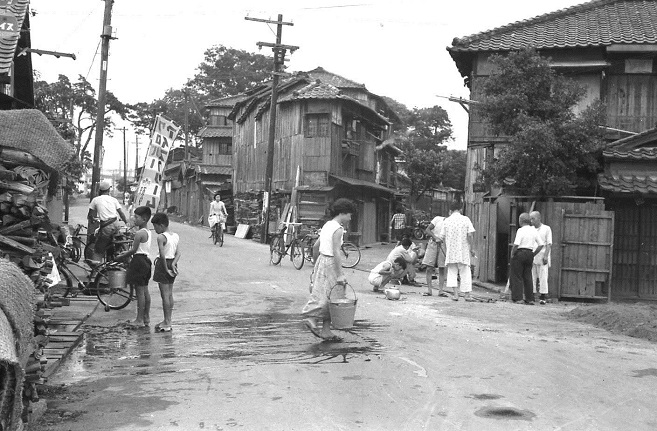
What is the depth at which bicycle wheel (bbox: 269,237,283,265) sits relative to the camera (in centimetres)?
2152

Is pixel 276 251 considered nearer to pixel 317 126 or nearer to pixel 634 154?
pixel 634 154

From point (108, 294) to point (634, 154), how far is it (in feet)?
39.3

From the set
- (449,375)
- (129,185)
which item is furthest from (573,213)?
(129,185)

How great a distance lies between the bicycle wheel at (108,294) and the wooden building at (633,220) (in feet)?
35.5

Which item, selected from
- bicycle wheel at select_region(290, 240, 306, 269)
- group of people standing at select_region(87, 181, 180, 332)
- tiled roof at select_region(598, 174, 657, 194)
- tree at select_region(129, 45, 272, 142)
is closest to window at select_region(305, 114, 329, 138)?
bicycle wheel at select_region(290, 240, 306, 269)

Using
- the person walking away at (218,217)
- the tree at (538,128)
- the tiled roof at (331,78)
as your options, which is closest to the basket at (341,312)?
the tree at (538,128)

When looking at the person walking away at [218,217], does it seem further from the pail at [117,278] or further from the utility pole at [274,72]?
the pail at [117,278]

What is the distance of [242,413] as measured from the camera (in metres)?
6.31

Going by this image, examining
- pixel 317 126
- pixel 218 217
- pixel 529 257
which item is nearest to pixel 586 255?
pixel 529 257

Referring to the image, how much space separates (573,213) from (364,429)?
1178cm

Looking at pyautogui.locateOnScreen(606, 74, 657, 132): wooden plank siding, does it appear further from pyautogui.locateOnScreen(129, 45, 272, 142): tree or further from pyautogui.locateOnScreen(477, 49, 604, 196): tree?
pyautogui.locateOnScreen(129, 45, 272, 142): tree

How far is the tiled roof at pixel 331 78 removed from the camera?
4174 centimetres

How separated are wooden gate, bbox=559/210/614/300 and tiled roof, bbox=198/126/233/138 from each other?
137ft

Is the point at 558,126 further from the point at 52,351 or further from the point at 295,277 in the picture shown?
the point at 52,351
